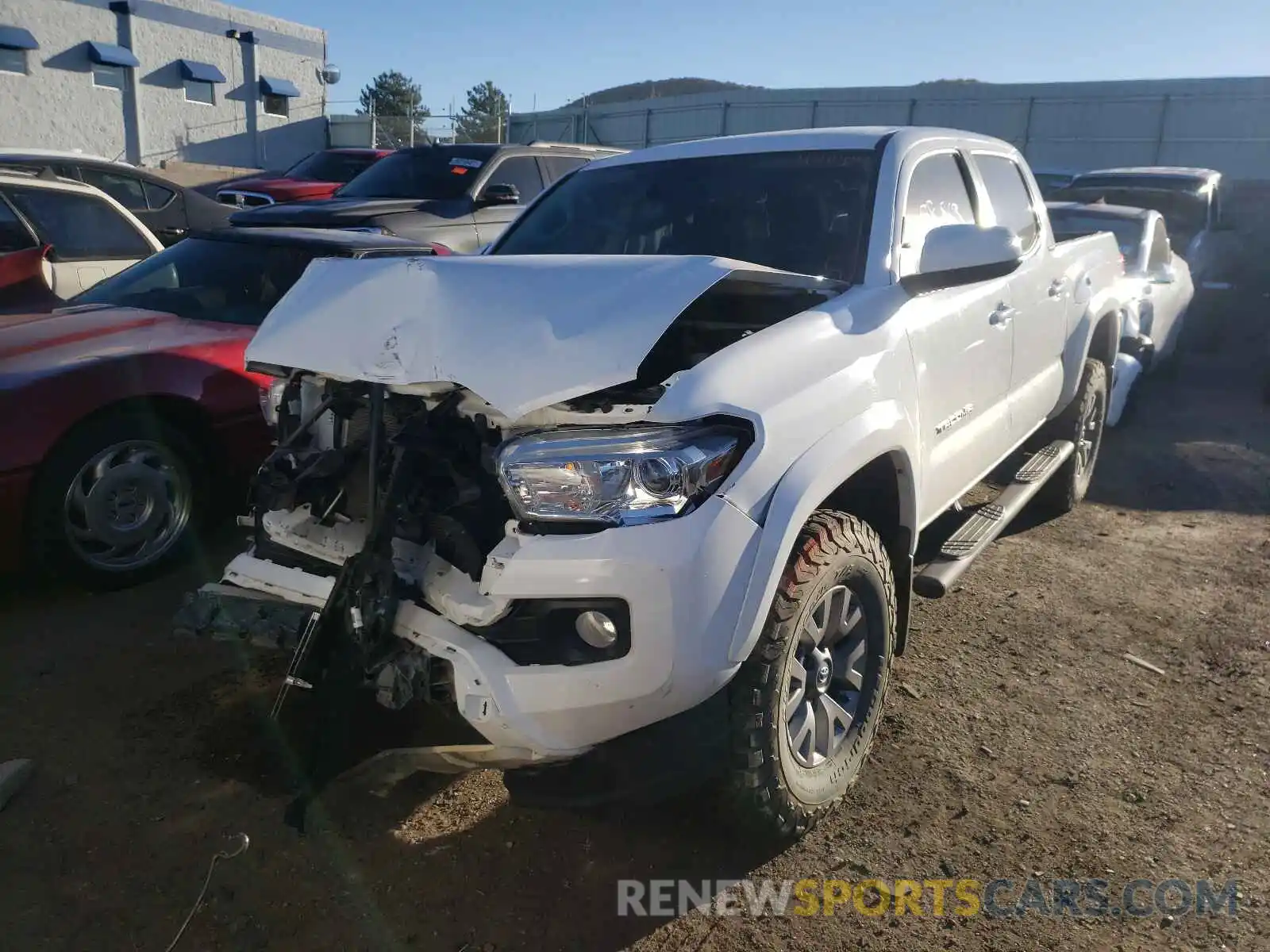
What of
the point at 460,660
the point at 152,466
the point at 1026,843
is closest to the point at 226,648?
the point at 152,466

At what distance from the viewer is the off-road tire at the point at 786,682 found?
7.88 feet

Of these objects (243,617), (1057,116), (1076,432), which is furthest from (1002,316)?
(1057,116)

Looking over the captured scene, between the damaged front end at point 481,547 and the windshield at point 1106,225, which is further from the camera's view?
the windshield at point 1106,225

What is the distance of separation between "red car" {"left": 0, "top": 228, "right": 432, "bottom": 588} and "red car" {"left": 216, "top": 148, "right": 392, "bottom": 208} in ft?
20.8

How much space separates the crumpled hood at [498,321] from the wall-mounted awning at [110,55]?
29.1m

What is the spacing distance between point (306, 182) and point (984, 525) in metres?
10.8

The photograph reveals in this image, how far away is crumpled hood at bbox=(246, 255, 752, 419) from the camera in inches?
90.7

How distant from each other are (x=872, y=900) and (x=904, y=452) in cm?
130

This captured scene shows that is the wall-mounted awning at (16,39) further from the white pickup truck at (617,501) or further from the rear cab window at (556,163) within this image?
the white pickup truck at (617,501)

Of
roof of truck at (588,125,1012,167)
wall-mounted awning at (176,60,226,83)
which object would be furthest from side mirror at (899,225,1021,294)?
wall-mounted awning at (176,60,226,83)

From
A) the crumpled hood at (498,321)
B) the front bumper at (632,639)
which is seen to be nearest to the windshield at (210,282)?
the crumpled hood at (498,321)

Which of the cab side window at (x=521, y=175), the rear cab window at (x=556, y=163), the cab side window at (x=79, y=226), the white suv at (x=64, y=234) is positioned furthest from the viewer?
the rear cab window at (x=556, y=163)

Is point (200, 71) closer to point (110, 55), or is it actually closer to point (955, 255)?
point (110, 55)

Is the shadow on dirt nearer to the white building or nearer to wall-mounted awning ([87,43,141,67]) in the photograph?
the white building
